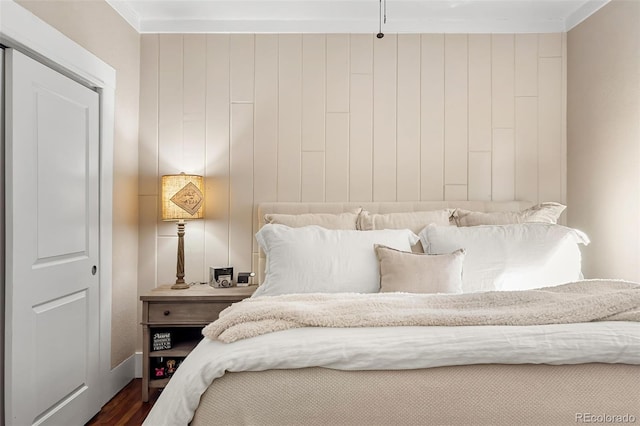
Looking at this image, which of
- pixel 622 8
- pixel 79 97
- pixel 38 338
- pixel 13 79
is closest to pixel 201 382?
pixel 38 338

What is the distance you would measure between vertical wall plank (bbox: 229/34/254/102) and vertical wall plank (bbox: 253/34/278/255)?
52mm

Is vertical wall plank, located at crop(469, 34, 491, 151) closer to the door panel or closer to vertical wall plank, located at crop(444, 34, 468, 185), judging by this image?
vertical wall plank, located at crop(444, 34, 468, 185)

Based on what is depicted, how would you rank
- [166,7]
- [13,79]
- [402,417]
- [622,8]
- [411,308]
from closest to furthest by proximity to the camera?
[402,417], [411,308], [13,79], [622,8], [166,7]

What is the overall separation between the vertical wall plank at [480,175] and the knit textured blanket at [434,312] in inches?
63.4

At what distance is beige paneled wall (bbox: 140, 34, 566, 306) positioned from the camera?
351cm

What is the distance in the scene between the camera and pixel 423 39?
352 centimetres

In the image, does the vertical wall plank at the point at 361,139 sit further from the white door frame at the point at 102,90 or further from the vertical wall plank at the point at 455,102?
the white door frame at the point at 102,90

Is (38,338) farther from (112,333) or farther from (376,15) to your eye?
(376,15)

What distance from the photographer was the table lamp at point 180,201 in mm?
3213

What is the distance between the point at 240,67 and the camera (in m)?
3.51

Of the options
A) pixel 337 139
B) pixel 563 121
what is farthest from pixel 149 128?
pixel 563 121

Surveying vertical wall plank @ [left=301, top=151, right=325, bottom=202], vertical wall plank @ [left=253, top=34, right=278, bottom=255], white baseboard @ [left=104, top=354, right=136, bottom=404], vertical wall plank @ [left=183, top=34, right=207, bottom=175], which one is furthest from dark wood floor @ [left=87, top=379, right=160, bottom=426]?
vertical wall plank @ [left=301, top=151, right=325, bottom=202]

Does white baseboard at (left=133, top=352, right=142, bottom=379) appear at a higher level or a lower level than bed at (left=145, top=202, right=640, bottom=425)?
lower

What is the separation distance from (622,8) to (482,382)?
264 cm
